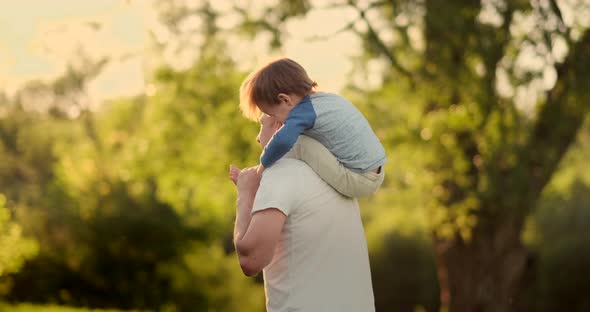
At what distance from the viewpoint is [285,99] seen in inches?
104

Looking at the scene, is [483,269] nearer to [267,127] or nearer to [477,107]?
[477,107]

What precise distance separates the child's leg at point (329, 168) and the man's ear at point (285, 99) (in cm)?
10

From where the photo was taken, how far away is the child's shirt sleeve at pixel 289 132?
8.32 feet

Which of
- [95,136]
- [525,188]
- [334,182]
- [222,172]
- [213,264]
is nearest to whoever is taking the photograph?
[334,182]

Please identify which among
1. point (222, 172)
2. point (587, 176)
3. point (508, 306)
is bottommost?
point (587, 176)

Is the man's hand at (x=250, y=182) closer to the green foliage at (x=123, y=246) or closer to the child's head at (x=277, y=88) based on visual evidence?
the child's head at (x=277, y=88)

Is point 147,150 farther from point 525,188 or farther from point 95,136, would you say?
point 95,136

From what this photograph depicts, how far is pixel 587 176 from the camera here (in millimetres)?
34688

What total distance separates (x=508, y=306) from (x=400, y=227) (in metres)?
16.0

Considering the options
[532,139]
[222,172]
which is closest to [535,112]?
[532,139]

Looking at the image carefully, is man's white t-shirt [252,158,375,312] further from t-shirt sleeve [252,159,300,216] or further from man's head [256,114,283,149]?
man's head [256,114,283,149]

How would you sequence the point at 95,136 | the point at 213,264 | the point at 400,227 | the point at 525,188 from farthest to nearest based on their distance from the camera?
the point at 95,136, the point at 400,227, the point at 213,264, the point at 525,188

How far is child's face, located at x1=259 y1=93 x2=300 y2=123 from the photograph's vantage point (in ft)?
8.64

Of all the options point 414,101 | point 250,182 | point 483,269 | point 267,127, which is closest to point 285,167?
point 250,182
